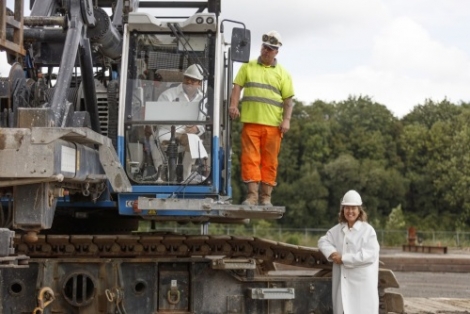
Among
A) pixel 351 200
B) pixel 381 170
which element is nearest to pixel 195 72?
pixel 351 200

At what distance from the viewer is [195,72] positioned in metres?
10.7

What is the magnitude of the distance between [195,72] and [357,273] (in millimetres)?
2780

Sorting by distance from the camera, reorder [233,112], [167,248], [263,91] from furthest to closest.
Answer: [263,91]
[233,112]
[167,248]

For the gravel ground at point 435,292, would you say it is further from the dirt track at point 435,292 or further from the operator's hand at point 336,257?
the operator's hand at point 336,257

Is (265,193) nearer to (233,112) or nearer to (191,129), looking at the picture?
(233,112)

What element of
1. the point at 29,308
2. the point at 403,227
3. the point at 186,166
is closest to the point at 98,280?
the point at 29,308

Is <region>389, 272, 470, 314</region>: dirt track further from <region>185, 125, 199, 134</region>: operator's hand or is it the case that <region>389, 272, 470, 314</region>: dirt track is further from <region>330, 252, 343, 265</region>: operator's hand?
<region>185, 125, 199, 134</region>: operator's hand

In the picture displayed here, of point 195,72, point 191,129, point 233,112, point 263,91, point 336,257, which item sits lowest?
point 336,257

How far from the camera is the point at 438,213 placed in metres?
64.4

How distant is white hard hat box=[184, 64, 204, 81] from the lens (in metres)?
10.7

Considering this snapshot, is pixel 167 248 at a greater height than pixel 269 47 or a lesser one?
lesser

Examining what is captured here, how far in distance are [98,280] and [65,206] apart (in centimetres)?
104

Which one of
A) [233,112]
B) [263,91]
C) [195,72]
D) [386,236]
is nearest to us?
[195,72]

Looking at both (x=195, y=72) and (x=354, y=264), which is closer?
(x=354, y=264)
